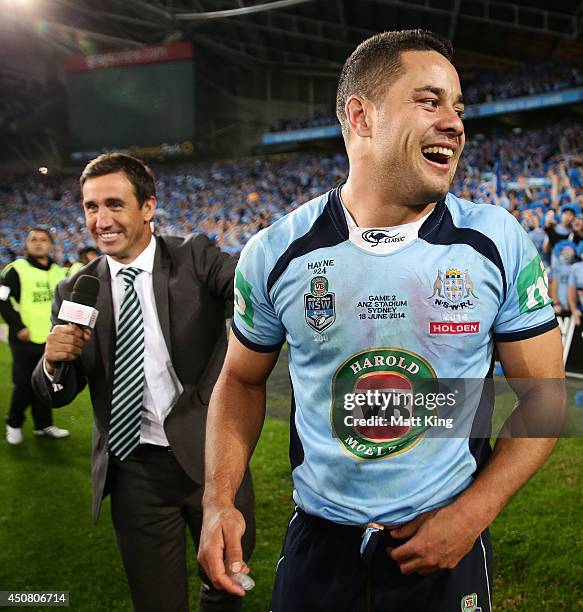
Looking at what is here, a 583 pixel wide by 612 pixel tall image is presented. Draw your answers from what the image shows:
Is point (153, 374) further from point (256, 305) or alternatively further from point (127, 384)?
point (256, 305)

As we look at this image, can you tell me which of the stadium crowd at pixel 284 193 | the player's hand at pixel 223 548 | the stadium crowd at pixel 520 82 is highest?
the stadium crowd at pixel 520 82

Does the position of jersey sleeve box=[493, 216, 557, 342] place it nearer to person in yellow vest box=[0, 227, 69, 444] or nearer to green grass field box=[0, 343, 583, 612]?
green grass field box=[0, 343, 583, 612]

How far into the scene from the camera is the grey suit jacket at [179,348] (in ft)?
7.85

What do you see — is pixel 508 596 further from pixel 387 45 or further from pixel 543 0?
pixel 543 0

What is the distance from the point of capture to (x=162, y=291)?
2.47 metres

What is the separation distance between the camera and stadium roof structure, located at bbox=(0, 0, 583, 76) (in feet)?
66.5

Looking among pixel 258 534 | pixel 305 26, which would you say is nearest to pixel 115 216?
pixel 258 534

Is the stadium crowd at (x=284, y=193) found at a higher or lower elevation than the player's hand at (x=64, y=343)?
higher

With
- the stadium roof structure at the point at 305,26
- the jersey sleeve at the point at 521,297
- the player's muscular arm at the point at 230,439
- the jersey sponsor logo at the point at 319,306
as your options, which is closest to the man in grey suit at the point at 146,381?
the player's muscular arm at the point at 230,439

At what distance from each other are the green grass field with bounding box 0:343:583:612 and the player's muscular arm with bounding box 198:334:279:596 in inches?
85.6

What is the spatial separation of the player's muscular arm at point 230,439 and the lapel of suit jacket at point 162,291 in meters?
0.82

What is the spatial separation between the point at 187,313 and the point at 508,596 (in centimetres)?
236

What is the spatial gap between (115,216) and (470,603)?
5.91 feet

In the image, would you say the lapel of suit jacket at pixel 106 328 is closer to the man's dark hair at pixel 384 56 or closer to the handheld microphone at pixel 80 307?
the handheld microphone at pixel 80 307
